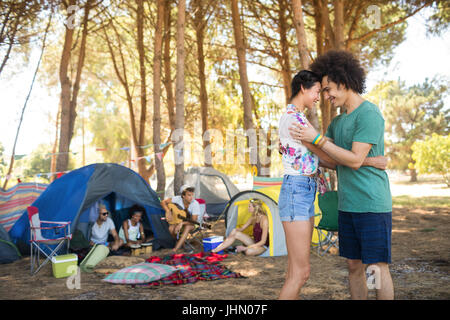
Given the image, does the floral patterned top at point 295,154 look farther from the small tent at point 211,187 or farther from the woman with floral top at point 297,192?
the small tent at point 211,187

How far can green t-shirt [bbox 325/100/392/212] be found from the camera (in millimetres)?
2041

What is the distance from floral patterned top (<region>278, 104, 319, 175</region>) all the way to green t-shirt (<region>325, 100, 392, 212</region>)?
20 cm

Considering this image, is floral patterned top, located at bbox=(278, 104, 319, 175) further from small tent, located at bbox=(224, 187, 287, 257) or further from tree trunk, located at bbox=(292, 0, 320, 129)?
tree trunk, located at bbox=(292, 0, 320, 129)

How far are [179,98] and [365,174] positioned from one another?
535 centimetres

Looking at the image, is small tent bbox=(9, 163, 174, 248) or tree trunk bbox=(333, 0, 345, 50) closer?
small tent bbox=(9, 163, 174, 248)

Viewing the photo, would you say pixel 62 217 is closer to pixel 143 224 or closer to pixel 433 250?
pixel 143 224

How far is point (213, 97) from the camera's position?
14.7 metres

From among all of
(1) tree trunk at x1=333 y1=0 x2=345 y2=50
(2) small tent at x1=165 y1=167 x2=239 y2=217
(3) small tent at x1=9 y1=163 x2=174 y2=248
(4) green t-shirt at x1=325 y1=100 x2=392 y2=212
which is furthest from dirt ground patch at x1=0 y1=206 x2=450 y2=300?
(2) small tent at x1=165 y1=167 x2=239 y2=217

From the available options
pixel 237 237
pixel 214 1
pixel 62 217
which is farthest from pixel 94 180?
pixel 214 1

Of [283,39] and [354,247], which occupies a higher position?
[283,39]

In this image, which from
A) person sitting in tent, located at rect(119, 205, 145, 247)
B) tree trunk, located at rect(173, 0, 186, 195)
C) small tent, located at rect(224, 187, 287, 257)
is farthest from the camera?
tree trunk, located at rect(173, 0, 186, 195)

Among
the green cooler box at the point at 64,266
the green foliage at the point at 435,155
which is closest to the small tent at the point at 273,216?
the green cooler box at the point at 64,266

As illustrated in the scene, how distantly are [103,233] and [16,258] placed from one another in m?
1.18

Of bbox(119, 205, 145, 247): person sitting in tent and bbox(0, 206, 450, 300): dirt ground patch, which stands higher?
bbox(119, 205, 145, 247): person sitting in tent
